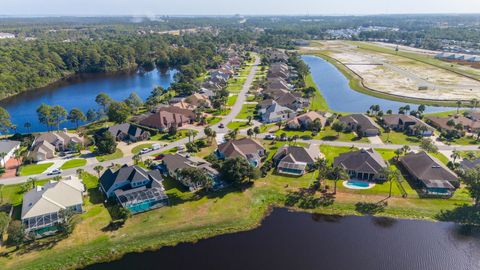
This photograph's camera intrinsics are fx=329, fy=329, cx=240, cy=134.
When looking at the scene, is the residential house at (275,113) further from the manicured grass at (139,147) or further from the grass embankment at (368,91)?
the grass embankment at (368,91)

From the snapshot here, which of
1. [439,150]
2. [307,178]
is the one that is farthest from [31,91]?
[439,150]

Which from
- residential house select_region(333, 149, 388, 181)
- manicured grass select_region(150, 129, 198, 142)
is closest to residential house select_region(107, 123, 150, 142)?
manicured grass select_region(150, 129, 198, 142)

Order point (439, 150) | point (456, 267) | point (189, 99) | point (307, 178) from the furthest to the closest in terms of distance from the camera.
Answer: point (189, 99) → point (439, 150) → point (307, 178) → point (456, 267)

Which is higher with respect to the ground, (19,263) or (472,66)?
(472,66)

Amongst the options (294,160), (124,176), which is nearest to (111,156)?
(124,176)

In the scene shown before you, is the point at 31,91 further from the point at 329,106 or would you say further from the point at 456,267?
the point at 456,267

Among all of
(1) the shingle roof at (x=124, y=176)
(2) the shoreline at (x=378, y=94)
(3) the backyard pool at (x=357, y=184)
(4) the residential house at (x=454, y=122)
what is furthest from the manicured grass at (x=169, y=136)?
(2) the shoreline at (x=378, y=94)

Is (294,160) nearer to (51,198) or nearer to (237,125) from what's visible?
(237,125)
